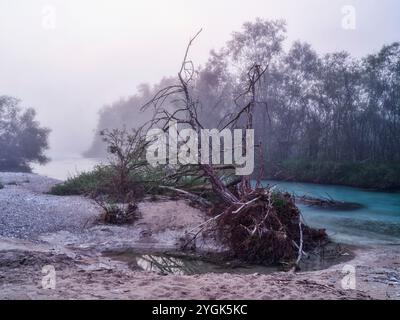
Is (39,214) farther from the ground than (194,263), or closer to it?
farther from the ground

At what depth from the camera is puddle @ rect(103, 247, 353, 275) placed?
5.95 metres

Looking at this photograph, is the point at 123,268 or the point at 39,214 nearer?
the point at 123,268

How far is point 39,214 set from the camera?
8016mm

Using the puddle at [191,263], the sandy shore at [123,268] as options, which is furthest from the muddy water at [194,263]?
the sandy shore at [123,268]

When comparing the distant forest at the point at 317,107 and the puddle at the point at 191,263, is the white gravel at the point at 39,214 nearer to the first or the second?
the puddle at the point at 191,263

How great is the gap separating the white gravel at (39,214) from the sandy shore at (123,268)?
0.05ft

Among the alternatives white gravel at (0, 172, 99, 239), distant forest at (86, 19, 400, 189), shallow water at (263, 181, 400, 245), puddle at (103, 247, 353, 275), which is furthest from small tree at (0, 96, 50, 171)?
puddle at (103, 247, 353, 275)

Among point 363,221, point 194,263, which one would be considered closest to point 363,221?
point 363,221

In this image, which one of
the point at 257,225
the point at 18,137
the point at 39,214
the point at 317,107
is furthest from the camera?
the point at 317,107

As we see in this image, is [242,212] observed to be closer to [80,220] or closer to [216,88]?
[80,220]

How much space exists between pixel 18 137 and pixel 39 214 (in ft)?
49.9

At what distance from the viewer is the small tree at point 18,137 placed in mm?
21359

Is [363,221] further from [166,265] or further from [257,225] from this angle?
[166,265]
